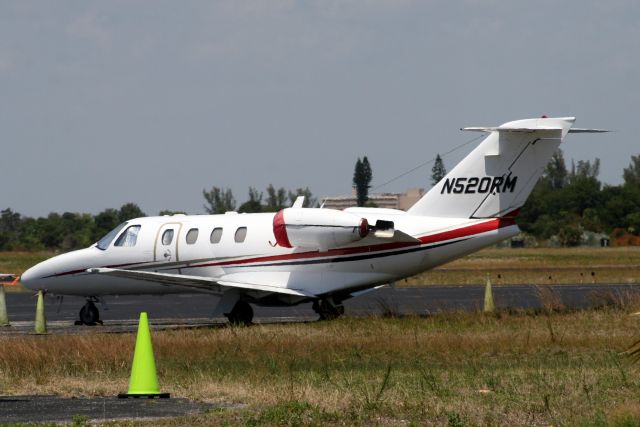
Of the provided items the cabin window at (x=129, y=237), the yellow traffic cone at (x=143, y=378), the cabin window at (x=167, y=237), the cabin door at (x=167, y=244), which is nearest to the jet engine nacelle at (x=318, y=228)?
the cabin door at (x=167, y=244)

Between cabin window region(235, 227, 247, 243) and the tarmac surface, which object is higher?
cabin window region(235, 227, 247, 243)

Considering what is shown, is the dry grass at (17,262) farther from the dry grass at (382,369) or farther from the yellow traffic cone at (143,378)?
the yellow traffic cone at (143,378)

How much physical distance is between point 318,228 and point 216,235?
297 centimetres

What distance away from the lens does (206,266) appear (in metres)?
28.3

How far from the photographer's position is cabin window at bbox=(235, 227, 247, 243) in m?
27.9

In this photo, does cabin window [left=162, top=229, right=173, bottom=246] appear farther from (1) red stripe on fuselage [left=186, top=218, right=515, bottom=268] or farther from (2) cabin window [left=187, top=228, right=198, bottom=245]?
(1) red stripe on fuselage [left=186, top=218, right=515, bottom=268]

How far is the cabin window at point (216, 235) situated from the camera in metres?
28.2

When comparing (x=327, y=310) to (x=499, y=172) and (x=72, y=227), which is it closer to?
(x=499, y=172)

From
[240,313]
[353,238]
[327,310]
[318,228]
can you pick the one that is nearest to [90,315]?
[240,313]

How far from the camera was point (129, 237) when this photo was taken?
29344 millimetres

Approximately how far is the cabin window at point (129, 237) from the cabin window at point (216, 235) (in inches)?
81.1

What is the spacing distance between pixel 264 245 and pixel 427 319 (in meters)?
4.61

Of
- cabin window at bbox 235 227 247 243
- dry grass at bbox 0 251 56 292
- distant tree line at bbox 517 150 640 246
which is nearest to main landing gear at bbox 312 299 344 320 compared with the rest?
cabin window at bbox 235 227 247 243

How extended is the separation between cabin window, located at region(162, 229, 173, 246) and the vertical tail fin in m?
5.85
